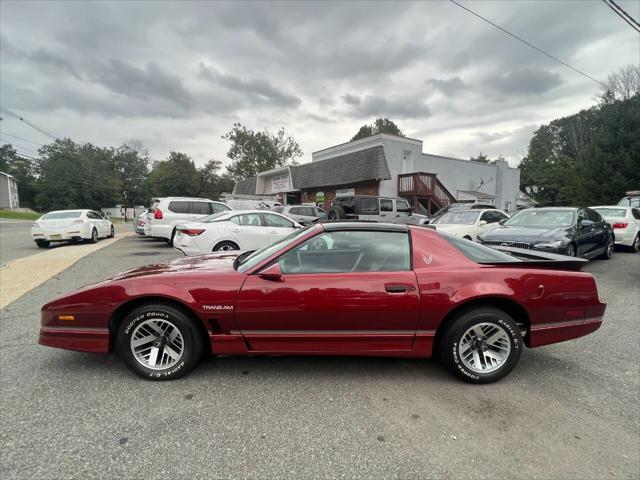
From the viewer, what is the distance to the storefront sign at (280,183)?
2700cm

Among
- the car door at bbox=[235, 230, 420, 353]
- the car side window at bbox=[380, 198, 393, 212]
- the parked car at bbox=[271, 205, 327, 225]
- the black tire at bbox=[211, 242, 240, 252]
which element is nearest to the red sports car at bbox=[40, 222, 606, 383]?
the car door at bbox=[235, 230, 420, 353]

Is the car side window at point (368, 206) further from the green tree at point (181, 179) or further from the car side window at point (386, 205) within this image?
the green tree at point (181, 179)

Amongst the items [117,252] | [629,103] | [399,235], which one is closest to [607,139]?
[629,103]

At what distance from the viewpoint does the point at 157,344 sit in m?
2.81

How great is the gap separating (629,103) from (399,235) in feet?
89.9

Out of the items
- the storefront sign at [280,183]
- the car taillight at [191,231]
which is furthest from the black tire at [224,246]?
the storefront sign at [280,183]

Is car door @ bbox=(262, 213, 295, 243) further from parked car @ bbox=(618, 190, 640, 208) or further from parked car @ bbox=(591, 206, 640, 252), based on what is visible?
parked car @ bbox=(618, 190, 640, 208)

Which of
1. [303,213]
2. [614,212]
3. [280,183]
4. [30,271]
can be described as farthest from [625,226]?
[280,183]

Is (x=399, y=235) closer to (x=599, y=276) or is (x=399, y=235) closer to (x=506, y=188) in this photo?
(x=599, y=276)

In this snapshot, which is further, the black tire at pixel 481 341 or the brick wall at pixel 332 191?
the brick wall at pixel 332 191

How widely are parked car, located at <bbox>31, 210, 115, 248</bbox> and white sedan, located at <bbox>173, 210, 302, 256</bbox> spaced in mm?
6592

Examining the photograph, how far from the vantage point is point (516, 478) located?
188 cm

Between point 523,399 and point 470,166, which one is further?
point 470,166

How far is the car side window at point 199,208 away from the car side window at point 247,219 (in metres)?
3.54
